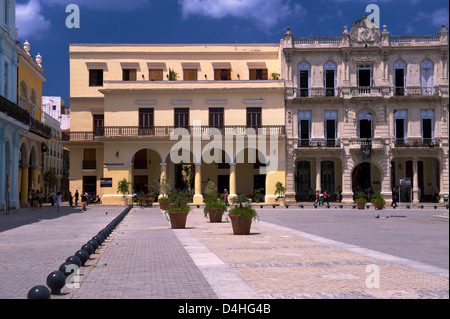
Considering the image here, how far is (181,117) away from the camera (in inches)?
1766

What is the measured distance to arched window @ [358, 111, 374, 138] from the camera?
45.4 meters

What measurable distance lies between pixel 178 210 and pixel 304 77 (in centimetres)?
2863

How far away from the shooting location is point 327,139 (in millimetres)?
45375

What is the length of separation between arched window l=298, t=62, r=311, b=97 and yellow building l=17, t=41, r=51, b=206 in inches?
814

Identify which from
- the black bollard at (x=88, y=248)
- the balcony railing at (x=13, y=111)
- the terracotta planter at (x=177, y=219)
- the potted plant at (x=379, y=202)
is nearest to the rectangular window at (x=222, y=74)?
the balcony railing at (x=13, y=111)

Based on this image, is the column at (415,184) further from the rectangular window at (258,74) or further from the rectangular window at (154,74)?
the rectangular window at (154,74)

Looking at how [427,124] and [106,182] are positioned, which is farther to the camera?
[427,124]

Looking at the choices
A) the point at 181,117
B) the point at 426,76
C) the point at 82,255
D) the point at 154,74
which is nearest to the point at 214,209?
the point at 82,255

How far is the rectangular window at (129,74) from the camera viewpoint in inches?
1893

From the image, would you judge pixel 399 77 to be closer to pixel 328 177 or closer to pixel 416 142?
pixel 416 142

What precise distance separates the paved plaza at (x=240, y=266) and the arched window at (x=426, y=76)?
3054 centimetres

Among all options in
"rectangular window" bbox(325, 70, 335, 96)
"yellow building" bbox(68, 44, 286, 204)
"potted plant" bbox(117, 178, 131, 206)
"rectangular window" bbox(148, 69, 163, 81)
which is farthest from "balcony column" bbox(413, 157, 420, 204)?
"potted plant" bbox(117, 178, 131, 206)

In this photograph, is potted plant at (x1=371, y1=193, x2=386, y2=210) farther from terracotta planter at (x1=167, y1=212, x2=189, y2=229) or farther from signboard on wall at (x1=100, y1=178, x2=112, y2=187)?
signboard on wall at (x1=100, y1=178, x2=112, y2=187)

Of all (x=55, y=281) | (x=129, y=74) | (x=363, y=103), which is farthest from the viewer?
(x=129, y=74)
